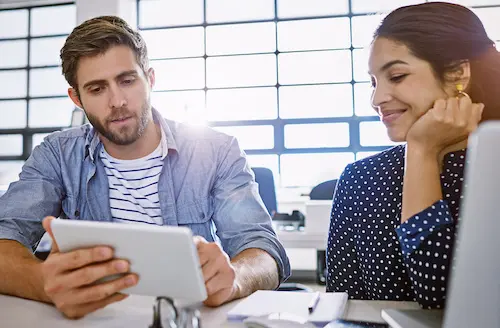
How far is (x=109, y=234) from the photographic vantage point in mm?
665

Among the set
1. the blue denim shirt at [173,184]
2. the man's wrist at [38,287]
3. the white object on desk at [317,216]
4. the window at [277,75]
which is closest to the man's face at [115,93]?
the blue denim shirt at [173,184]

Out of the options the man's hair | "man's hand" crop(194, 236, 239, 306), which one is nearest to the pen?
A: "man's hand" crop(194, 236, 239, 306)

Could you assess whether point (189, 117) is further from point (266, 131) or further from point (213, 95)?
point (266, 131)

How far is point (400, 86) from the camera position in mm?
1118

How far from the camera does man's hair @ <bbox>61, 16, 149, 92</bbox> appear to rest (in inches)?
54.2

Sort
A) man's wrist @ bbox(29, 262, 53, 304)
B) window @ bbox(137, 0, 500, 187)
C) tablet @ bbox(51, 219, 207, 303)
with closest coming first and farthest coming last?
tablet @ bbox(51, 219, 207, 303) < man's wrist @ bbox(29, 262, 53, 304) < window @ bbox(137, 0, 500, 187)

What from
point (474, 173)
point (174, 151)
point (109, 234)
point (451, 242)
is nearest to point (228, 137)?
point (174, 151)

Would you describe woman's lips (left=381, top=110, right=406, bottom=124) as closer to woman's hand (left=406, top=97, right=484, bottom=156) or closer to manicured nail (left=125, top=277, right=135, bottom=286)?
woman's hand (left=406, top=97, right=484, bottom=156)

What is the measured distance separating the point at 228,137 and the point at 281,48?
386 centimetres

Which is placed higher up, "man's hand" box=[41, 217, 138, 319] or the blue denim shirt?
the blue denim shirt

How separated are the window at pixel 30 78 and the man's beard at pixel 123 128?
4386 millimetres

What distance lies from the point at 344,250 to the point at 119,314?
63cm

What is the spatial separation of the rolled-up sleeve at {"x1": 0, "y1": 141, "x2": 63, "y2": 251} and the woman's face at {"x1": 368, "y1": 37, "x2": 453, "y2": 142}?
0.91 metres

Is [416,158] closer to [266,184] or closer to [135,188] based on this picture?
[135,188]
